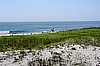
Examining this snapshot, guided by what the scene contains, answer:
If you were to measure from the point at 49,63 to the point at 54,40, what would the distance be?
46.2 ft

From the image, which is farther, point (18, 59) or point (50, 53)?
point (50, 53)

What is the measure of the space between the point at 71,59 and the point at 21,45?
36.9ft

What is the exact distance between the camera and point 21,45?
2684 centimetres

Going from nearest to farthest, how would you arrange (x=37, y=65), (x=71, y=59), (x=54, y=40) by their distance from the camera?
(x=37, y=65), (x=71, y=59), (x=54, y=40)

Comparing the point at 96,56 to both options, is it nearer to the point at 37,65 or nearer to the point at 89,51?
the point at 89,51

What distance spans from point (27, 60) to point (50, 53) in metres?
2.41

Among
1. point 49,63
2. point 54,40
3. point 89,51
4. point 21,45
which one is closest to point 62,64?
point 49,63

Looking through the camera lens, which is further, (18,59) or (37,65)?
(18,59)

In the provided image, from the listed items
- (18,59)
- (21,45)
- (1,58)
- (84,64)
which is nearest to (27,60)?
(18,59)

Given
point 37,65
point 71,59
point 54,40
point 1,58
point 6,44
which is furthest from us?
point 54,40

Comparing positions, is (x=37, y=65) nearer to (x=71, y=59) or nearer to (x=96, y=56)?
(x=71, y=59)

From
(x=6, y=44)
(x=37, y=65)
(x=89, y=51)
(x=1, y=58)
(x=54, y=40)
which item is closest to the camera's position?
(x=37, y=65)

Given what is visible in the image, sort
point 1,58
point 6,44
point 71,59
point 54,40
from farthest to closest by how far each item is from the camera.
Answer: point 54,40, point 6,44, point 1,58, point 71,59

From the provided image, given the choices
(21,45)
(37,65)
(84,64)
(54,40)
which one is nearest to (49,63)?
(37,65)
